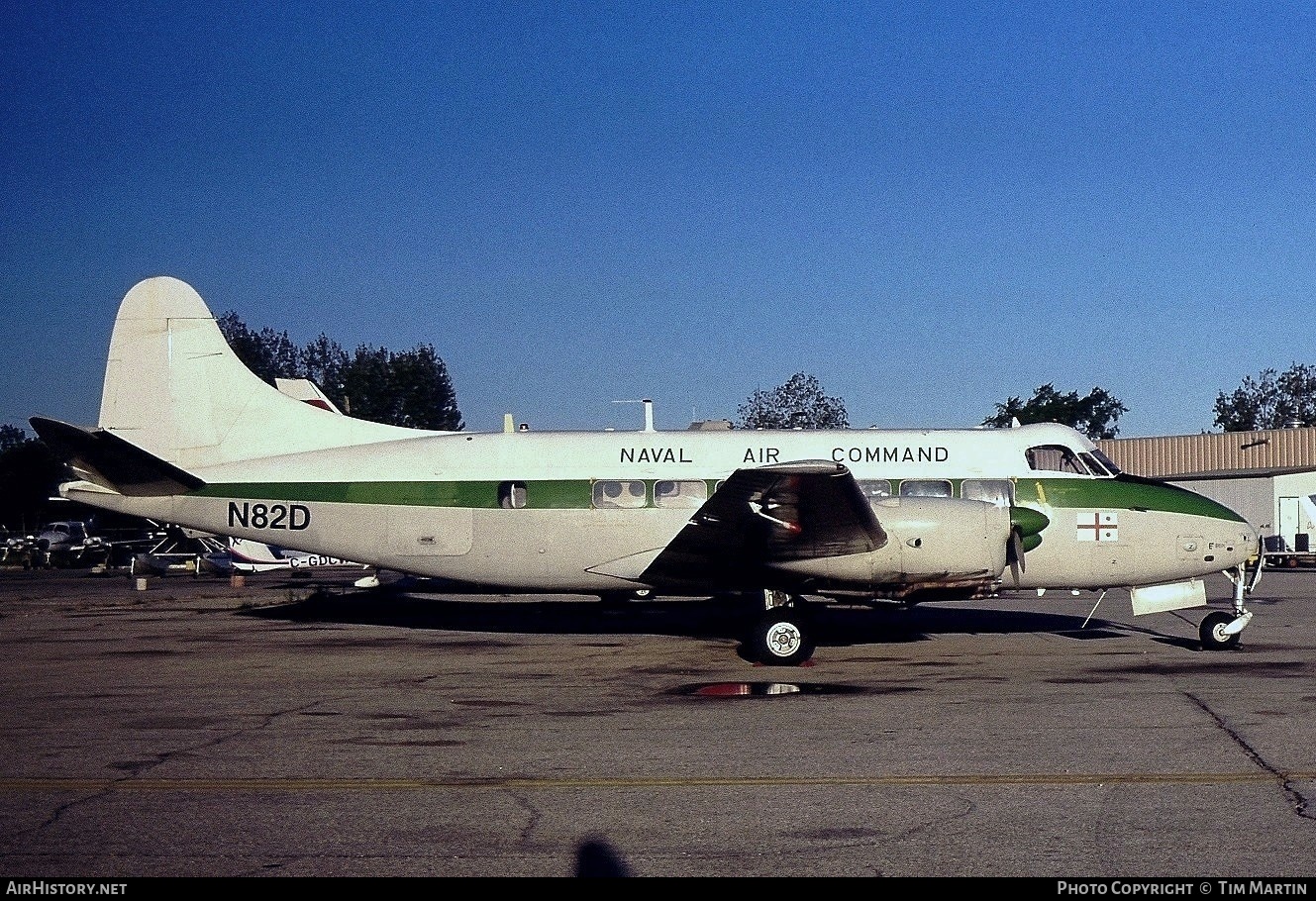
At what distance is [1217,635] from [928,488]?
417cm

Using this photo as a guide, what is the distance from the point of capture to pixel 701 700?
11812mm

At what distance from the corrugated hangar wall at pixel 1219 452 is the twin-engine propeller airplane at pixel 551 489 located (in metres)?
39.5

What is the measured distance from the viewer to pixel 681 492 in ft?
55.8

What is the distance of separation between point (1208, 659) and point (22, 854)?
42.1ft

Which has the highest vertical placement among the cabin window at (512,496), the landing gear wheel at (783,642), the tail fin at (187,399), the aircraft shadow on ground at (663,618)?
the tail fin at (187,399)

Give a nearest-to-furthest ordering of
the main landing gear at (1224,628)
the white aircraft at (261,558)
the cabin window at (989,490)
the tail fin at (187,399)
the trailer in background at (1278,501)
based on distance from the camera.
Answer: the main landing gear at (1224,628)
the cabin window at (989,490)
the tail fin at (187,399)
the white aircraft at (261,558)
the trailer in background at (1278,501)

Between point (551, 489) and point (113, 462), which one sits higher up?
point (113, 462)

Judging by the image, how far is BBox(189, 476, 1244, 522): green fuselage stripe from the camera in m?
16.6

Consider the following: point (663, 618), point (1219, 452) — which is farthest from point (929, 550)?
point (1219, 452)

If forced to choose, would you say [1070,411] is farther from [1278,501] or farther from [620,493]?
[620,493]

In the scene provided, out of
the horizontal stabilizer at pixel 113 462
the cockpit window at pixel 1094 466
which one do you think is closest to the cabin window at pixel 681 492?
the cockpit window at pixel 1094 466

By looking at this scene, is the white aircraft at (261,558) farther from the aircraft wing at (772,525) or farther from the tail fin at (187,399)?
the aircraft wing at (772,525)

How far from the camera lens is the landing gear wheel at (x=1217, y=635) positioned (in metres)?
15.2
